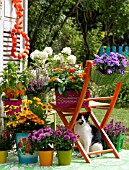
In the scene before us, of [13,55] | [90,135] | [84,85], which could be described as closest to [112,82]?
[84,85]

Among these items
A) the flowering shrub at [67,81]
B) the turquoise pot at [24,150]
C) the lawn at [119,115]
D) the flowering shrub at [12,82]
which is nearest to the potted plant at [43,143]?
the turquoise pot at [24,150]

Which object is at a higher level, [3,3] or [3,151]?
[3,3]

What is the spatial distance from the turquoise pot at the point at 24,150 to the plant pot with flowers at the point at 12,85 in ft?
1.68

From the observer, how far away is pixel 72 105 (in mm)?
4977

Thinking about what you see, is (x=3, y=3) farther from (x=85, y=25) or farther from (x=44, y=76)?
(x=85, y=25)

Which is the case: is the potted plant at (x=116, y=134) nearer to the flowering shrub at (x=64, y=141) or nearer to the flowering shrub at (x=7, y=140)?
the flowering shrub at (x=64, y=141)

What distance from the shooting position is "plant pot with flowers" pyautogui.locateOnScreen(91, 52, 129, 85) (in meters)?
4.79


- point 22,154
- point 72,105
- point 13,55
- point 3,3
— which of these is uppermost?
point 3,3

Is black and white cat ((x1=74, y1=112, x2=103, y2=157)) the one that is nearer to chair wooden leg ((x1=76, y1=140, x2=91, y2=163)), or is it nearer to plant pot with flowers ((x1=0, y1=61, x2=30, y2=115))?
chair wooden leg ((x1=76, y1=140, x2=91, y2=163))

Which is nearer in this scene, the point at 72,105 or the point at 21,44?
the point at 72,105

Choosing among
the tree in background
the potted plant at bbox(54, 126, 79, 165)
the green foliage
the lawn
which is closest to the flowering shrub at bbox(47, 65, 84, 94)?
the potted plant at bbox(54, 126, 79, 165)

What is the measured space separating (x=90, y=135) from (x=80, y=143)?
200mm

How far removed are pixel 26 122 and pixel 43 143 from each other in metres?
0.37

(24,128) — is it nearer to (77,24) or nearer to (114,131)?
(114,131)
